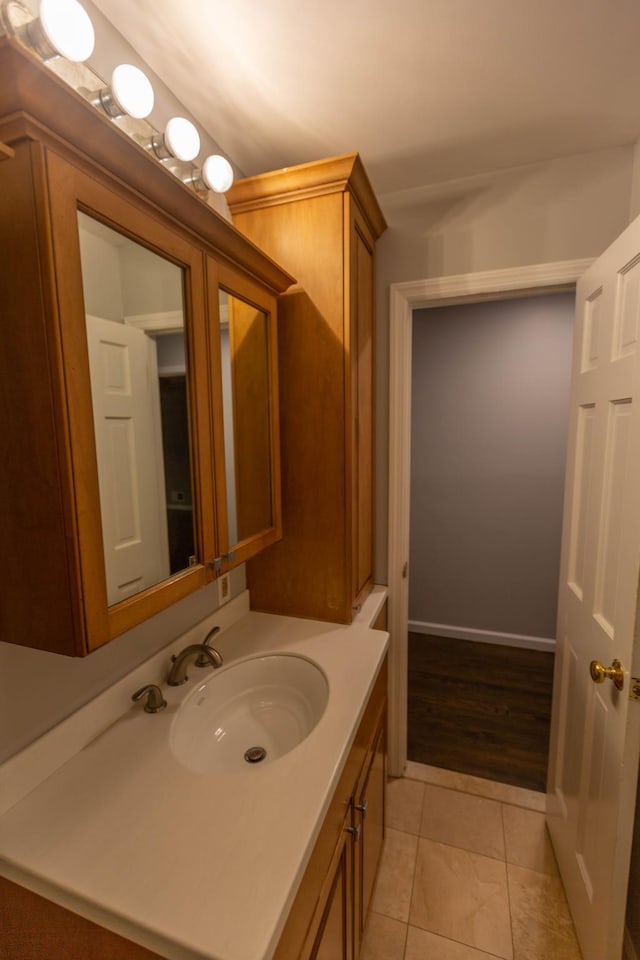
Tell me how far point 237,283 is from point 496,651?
277cm

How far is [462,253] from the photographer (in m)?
1.63

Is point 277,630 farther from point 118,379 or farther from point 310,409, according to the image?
point 118,379

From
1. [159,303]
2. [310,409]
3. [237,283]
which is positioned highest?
[237,283]

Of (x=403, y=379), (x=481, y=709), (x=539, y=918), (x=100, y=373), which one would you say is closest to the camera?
(x=100, y=373)

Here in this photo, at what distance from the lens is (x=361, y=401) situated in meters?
1.56

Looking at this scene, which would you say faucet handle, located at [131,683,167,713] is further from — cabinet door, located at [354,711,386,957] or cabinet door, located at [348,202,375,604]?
cabinet door, located at [348,202,375,604]

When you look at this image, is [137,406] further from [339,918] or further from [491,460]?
[491,460]

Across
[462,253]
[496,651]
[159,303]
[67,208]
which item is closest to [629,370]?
[462,253]

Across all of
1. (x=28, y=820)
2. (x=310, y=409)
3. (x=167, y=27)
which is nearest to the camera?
(x=28, y=820)

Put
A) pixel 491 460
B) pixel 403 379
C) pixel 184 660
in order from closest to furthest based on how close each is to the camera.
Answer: pixel 184 660 < pixel 403 379 < pixel 491 460

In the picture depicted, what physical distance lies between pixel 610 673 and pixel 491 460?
1937mm

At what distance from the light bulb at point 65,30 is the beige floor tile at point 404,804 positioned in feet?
7.51

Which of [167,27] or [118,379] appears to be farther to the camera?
[167,27]

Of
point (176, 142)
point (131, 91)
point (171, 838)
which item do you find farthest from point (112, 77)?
point (171, 838)
